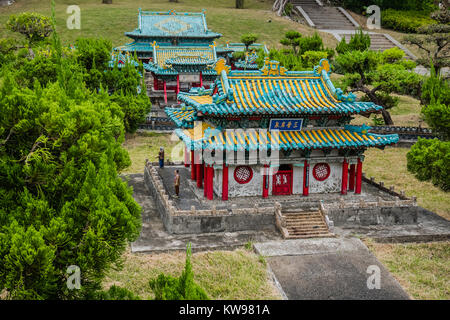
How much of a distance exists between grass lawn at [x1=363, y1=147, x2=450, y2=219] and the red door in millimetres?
6910

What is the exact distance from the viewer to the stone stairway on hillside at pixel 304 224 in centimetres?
1977

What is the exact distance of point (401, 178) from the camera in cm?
2855

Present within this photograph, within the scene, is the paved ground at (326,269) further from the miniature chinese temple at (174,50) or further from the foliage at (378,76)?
the miniature chinese temple at (174,50)

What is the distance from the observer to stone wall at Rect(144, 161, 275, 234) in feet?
64.1

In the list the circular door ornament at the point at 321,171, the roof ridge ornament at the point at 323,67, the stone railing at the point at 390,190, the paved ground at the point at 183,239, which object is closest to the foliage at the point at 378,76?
the stone railing at the point at 390,190

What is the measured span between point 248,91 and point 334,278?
873 centimetres

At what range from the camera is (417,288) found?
15844 millimetres

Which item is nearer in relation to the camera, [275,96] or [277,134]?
[277,134]

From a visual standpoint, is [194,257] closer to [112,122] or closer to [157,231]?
[157,231]

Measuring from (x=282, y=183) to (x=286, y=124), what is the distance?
8.55 feet

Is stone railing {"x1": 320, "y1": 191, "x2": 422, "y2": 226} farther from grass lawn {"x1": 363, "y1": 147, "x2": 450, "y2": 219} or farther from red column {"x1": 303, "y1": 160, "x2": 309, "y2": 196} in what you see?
grass lawn {"x1": 363, "y1": 147, "x2": 450, "y2": 219}

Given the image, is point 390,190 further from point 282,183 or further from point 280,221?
point 280,221

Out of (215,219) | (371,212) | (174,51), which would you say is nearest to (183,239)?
(215,219)
